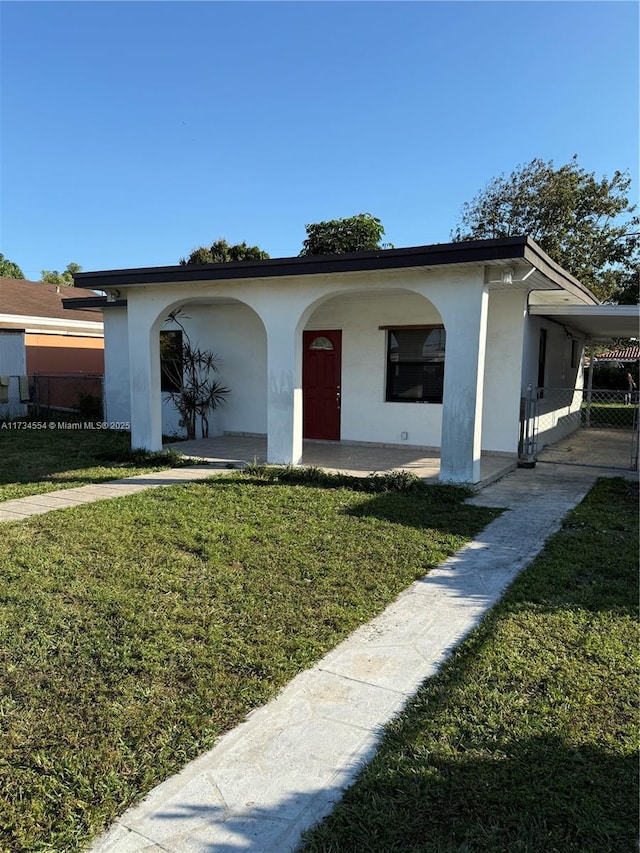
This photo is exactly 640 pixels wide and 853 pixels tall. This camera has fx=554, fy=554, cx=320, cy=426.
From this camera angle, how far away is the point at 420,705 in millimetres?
2785

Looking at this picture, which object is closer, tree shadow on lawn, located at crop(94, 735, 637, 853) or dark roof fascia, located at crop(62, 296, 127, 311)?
tree shadow on lawn, located at crop(94, 735, 637, 853)

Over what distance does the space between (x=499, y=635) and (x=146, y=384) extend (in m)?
8.01

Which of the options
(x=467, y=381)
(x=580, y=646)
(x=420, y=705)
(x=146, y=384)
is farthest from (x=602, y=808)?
(x=146, y=384)

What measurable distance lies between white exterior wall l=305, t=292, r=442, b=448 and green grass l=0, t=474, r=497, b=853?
394 centimetres

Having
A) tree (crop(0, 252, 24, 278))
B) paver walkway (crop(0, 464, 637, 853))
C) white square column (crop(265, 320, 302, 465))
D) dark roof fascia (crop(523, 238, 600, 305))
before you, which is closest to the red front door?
white square column (crop(265, 320, 302, 465))

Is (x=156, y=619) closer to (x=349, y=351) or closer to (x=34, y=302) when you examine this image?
(x=349, y=351)

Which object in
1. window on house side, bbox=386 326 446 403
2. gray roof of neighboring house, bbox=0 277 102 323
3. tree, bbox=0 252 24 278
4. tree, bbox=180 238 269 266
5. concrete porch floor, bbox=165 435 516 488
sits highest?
tree, bbox=0 252 24 278

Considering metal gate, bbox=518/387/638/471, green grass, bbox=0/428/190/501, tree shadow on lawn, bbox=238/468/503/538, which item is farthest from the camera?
metal gate, bbox=518/387/638/471

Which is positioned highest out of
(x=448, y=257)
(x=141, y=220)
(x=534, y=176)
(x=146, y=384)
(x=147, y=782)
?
(x=534, y=176)

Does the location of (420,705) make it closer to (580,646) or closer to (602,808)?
(602,808)

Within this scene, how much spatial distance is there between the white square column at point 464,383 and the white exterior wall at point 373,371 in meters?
2.60

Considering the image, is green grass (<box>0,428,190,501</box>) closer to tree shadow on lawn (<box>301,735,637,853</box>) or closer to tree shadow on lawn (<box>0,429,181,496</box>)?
tree shadow on lawn (<box>0,429,181,496</box>)

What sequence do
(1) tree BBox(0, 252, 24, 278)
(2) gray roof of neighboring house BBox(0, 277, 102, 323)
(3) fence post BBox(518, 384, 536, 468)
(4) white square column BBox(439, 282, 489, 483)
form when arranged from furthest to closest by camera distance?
(1) tree BBox(0, 252, 24, 278), (2) gray roof of neighboring house BBox(0, 277, 102, 323), (3) fence post BBox(518, 384, 536, 468), (4) white square column BBox(439, 282, 489, 483)

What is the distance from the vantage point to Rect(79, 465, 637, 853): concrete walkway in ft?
6.57
